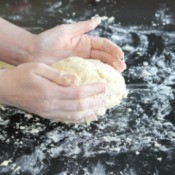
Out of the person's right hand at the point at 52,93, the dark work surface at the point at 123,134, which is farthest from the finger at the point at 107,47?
the person's right hand at the point at 52,93

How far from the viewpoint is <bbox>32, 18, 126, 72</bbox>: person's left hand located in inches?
58.1

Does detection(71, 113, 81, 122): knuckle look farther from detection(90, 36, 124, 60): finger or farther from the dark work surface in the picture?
detection(90, 36, 124, 60): finger

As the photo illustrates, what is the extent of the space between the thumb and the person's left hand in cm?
26

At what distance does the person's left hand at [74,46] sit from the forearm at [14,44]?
0.04m

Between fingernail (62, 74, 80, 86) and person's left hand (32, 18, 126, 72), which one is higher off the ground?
person's left hand (32, 18, 126, 72)

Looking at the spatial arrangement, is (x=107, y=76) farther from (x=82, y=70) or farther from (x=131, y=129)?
(x=131, y=129)

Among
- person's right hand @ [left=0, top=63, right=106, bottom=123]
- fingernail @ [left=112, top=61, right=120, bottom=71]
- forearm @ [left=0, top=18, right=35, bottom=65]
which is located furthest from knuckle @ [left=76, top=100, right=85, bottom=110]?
forearm @ [left=0, top=18, right=35, bottom=65]

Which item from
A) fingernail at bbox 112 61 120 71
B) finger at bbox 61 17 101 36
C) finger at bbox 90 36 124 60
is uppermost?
finger at bbox 61 17 101 36

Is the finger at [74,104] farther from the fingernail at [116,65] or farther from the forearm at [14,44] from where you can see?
the forearm at [14,44]

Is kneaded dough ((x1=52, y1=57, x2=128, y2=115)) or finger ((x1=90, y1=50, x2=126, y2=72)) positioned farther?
finger ((x1=90, y1=50, x2=126, y2=72))

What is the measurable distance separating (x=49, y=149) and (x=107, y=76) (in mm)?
328

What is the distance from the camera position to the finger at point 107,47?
1.46 metres

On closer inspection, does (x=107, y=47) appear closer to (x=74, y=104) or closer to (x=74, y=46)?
(x=74, y=46)

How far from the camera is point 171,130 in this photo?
129 centimetres
